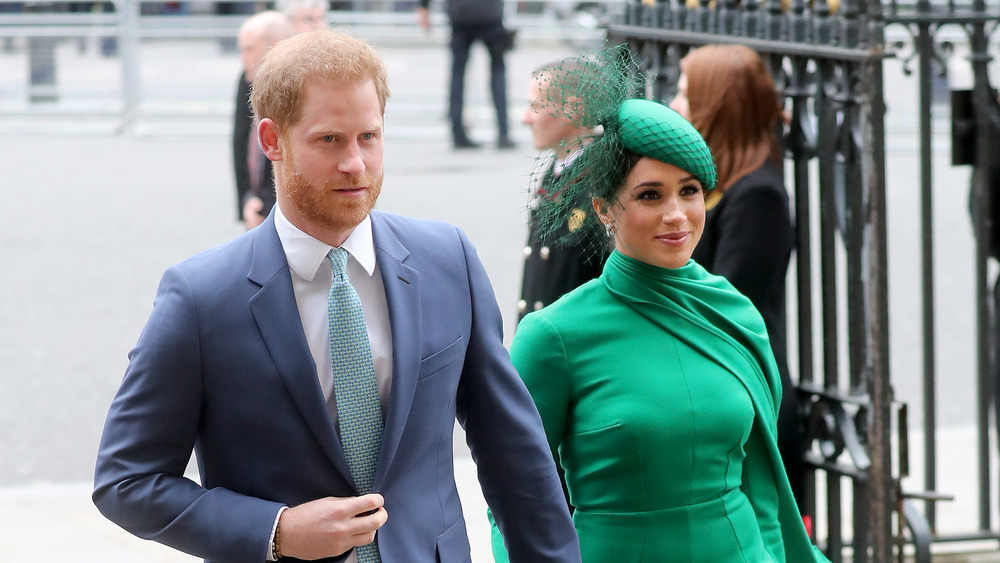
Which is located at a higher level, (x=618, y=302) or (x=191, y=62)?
(x=191, y=62)

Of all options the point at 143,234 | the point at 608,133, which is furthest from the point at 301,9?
the point at 608,133

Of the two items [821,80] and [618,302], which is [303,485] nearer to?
[618,302]

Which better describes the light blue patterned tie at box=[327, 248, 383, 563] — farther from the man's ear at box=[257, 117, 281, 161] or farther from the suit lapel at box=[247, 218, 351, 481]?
the man's ear at box=[257, 117, 281, 161]

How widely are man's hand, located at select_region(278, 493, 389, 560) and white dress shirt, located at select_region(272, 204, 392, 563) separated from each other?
95 mm

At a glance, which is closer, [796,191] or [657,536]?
[657,536]

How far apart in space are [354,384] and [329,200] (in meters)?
0.30

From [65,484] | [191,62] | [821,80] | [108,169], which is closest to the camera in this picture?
[821,80]

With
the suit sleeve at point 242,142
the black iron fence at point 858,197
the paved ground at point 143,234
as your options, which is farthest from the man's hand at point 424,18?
the black iron fence at point 858,197

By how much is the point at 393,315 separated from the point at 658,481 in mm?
746

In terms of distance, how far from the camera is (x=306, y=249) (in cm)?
218

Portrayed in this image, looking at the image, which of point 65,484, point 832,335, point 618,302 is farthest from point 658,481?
point 65,484

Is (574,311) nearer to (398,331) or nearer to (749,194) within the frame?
(398,331)

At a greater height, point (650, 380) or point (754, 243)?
point (754, 243)

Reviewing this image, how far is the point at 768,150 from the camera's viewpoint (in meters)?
3.99
